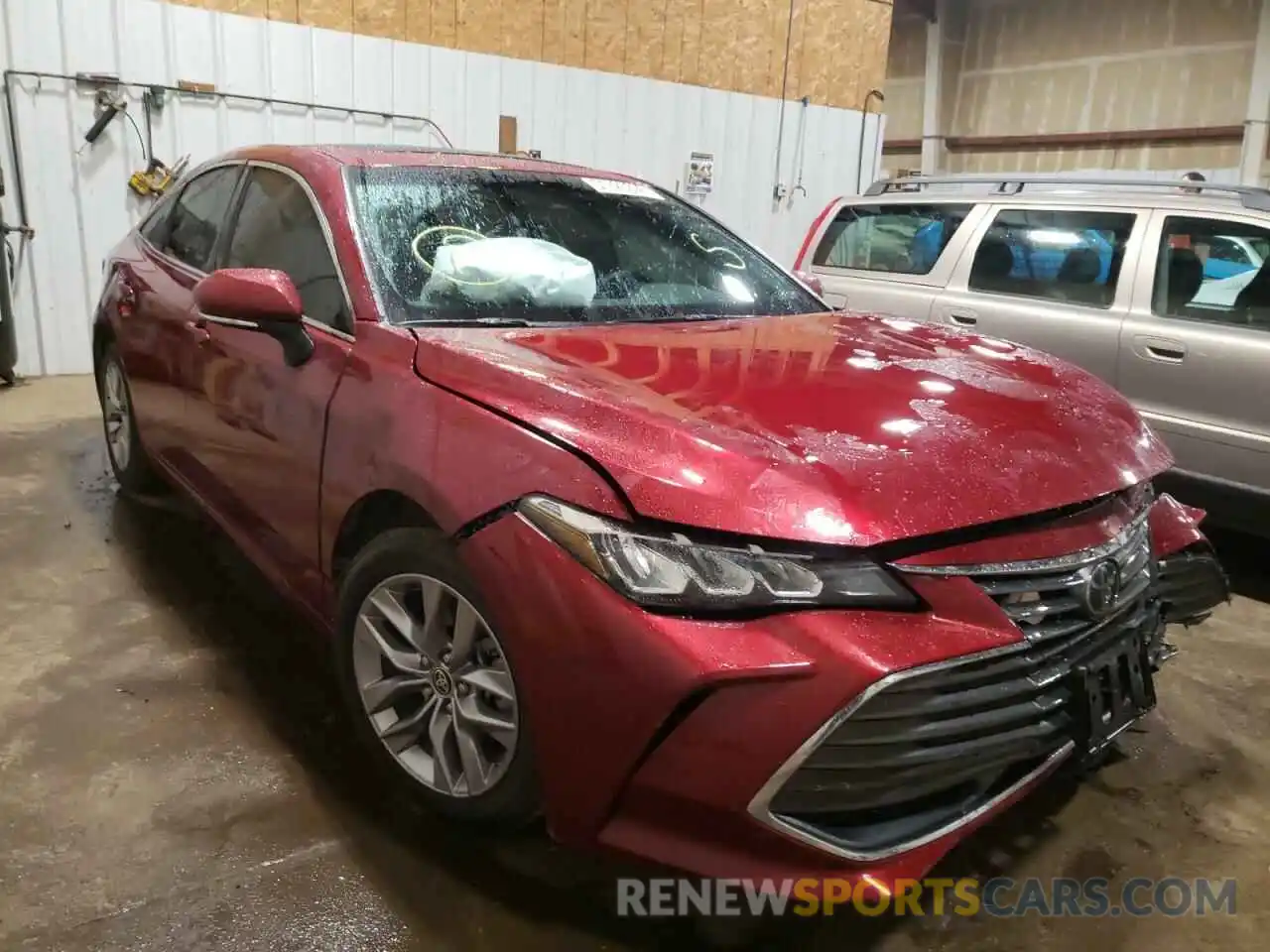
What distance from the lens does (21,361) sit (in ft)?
19.9

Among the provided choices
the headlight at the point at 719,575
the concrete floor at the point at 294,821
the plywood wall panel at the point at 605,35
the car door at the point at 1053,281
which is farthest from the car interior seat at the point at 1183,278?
the plywood wall panel at the point at 605,35

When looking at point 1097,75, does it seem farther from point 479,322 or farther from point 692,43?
point 479,322

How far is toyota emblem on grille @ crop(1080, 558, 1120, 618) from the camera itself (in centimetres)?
161

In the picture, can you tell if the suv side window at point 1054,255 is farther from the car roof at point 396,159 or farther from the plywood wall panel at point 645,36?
the plywood wall panel at point 645,36

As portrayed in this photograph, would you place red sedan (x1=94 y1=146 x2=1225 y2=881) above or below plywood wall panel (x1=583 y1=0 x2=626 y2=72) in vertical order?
below

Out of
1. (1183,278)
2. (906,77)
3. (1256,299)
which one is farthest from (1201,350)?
(906,77)

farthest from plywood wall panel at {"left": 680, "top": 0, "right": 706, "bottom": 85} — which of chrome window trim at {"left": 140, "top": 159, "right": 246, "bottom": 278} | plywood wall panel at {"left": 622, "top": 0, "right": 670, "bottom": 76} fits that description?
chrome window trim at {"left": 140, "top": 159, "right": 246, "bottom": 278}

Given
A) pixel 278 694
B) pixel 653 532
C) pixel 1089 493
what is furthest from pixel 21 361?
pixel 1089 493

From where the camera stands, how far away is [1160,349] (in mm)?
3688

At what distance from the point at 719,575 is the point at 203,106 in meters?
6.01

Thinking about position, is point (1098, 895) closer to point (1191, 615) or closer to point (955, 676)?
point (1191, 615)

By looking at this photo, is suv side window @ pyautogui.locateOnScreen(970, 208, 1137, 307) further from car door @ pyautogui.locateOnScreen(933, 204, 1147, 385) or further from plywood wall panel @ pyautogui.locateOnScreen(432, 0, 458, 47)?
plywood wall panel @ pyautogui.locateOnScreen(432, 0, 458, 47)

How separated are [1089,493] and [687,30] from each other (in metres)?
7.00

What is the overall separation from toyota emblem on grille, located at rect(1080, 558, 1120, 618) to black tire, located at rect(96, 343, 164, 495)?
123 inches
